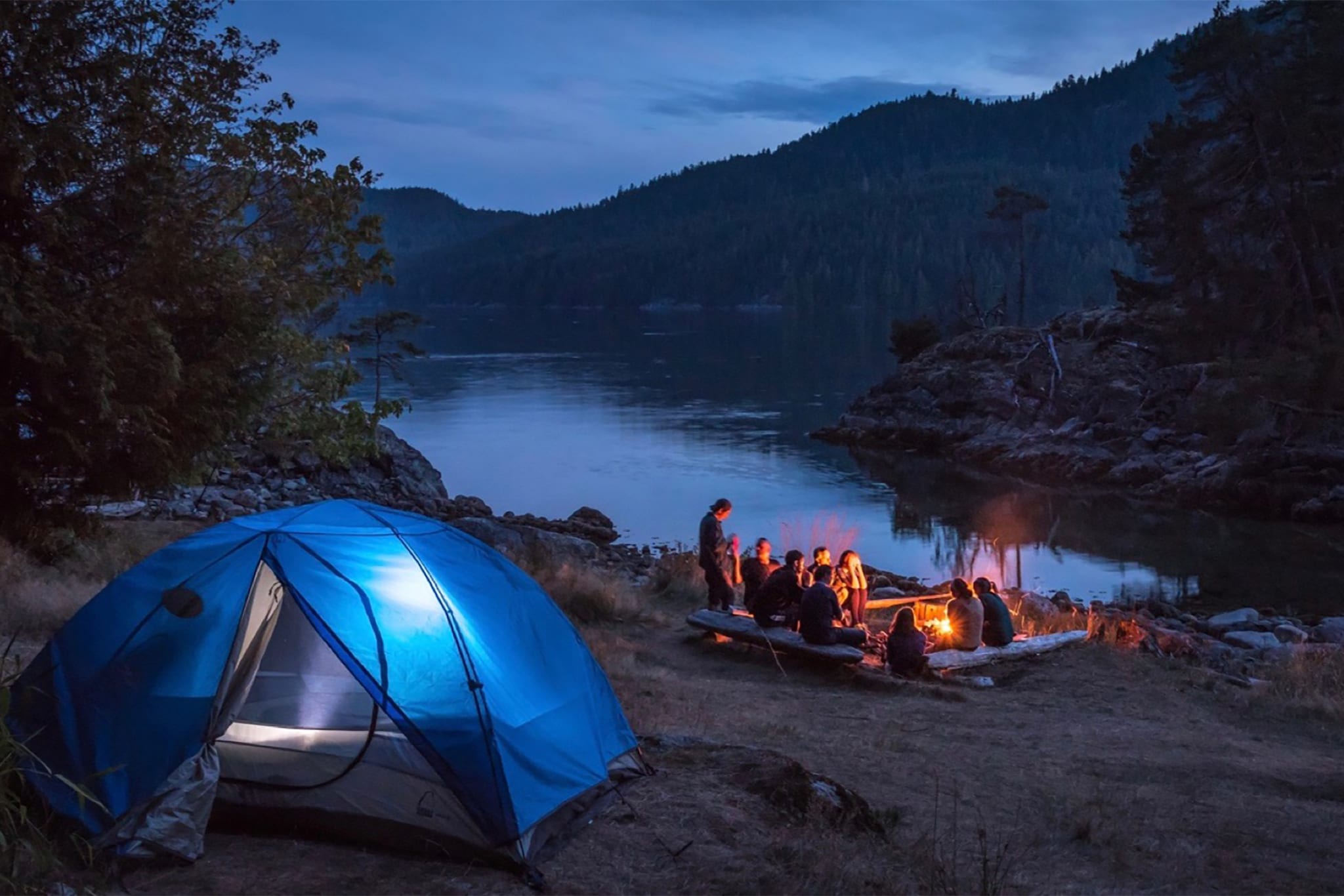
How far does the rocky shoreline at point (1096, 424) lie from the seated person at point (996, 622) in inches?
377

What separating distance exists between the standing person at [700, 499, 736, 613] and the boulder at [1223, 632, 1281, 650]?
7249 mm

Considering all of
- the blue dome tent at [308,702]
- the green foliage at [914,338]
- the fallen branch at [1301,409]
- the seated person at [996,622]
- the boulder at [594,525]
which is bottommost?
the boulder at [594,525]

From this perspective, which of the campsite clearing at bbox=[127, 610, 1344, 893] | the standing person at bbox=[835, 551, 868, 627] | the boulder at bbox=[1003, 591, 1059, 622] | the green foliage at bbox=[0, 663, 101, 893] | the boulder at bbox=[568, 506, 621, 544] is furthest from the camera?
the boulder at bbox=[568, 506, 621, 544]

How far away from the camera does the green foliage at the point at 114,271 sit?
7309 millimetres

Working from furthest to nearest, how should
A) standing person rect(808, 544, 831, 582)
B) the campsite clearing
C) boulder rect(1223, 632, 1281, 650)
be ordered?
1. boulder rect(1223, 632, 1281, 650)
2. standing person rect(808, 544, 831, 582)
3. the campsite clearing

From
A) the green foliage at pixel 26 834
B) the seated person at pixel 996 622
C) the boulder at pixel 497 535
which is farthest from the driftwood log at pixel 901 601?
the green foliage at pixel 26 834

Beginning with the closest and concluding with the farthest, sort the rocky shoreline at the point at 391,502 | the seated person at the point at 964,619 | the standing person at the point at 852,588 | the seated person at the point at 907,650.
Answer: the seated person at the point at 907,650 → the seated person at the point at 964,619 → the standing person at the point at 852,588 → the rocky shoreline at the point at 391,502

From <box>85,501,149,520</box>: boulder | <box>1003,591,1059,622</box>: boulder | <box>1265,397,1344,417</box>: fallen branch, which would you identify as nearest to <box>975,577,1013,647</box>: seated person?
<box>1003,591,1059,622</box>: boulder

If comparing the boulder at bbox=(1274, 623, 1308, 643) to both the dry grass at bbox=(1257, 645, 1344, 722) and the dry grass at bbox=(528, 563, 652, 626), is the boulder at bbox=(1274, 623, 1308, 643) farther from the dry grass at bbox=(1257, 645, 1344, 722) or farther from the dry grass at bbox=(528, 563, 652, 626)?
the dry grass at bbox=(528, 563, 652, 626)

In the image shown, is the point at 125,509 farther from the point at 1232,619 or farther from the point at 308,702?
the point at 1232,619

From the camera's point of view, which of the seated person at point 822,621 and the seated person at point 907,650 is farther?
the seated person at point 822,621

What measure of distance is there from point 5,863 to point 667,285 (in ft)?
513

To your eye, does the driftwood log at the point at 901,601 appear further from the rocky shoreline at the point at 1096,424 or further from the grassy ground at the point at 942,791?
the rocky shoreline at the point at 1096,424

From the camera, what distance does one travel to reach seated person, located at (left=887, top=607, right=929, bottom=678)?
36.6 feet
